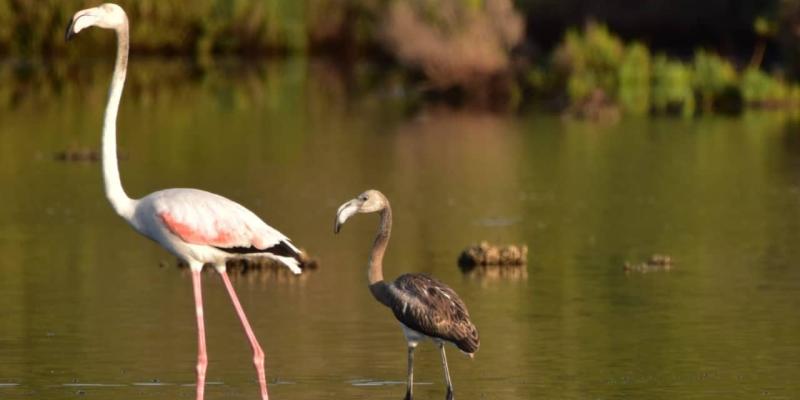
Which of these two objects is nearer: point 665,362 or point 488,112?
point 665,362

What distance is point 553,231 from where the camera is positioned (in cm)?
1977

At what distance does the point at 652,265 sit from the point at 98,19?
698cm

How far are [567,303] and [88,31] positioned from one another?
45261 millimetres

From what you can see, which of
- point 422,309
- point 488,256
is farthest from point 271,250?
point 488,256

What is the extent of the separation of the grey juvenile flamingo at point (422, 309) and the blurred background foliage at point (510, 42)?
26.2 m

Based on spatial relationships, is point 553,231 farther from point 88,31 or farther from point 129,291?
point 88,31

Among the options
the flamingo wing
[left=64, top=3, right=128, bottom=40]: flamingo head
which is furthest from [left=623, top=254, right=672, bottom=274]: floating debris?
[left=64, top=3, right=128, bottom=40]: flamingo head

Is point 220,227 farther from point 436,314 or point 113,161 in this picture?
point 436,314

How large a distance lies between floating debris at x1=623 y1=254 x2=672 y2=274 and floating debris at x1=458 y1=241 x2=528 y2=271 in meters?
0.86

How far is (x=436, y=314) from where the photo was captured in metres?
11.1

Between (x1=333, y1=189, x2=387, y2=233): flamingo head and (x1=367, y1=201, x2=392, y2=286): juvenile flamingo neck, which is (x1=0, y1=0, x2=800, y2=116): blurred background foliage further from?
(x1=333, y1=189, x2=387, y2=233): flamingo head

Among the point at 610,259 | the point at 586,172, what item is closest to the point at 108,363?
the point at 610,259

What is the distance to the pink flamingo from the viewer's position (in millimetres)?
11180

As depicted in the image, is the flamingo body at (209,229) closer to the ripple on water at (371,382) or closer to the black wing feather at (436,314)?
the black wing feather at (436,314)
